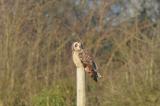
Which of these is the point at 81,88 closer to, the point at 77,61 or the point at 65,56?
the point at 77,61

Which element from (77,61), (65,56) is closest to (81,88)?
→ (77,61)

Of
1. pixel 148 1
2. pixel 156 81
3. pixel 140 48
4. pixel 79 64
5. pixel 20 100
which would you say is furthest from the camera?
pixel 148 1

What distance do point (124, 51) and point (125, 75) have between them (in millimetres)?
832

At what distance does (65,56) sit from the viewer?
32.3 feet

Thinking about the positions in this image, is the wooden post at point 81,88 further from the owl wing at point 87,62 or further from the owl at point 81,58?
the owl wing at point 87,62

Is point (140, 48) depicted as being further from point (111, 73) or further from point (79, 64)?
point (79, 64)

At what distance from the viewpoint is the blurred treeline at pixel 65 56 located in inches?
299

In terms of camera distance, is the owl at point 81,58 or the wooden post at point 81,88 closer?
the wooden post at point 81,88

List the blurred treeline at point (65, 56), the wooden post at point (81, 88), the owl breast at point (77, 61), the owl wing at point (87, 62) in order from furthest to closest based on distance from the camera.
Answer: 1. the blurred treeline at point (65, 56)
2. the owl wing at point (87, 62)
3. the owl breast at point (77, 61)
4. the wooden post at point (81, 88)

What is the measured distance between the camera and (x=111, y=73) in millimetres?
9180

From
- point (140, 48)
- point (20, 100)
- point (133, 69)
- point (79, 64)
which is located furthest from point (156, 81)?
point (20, 100)

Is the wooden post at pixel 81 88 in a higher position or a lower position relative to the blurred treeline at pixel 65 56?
lower

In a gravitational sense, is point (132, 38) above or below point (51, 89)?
above

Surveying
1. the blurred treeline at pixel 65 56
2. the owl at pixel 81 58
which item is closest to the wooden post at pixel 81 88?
the owl at pixel 81 58
